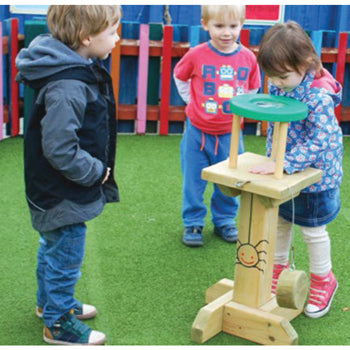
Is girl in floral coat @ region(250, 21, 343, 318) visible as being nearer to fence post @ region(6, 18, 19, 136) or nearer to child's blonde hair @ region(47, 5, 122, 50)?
child's blonde hair @ region(47, 5, 122, 50)

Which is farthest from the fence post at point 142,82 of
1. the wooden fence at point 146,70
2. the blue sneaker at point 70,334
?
the blue sneaker at point 70,334

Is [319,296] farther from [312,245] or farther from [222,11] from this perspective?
[222,11]

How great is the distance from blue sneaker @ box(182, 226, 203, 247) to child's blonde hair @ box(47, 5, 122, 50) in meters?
1.81

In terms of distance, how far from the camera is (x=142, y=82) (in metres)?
6.98

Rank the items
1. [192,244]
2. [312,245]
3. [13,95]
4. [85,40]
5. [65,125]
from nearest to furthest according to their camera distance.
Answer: [65,125]
[85,40]
[312,245]
[192,244]
[13,95]

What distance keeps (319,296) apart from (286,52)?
1.30 m

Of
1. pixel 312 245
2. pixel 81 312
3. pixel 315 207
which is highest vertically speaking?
pixel 315 207

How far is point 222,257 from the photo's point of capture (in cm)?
438

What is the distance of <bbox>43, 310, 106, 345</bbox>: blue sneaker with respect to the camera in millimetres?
3332

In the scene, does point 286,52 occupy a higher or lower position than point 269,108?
higher

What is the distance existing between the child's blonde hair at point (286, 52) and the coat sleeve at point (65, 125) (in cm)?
83

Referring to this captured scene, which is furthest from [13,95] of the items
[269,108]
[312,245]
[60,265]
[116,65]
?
[269,108]

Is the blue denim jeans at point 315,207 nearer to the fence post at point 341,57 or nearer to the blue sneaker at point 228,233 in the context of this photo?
the blue sneaker at point 228,233

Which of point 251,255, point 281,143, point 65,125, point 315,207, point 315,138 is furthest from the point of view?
point 315,207
